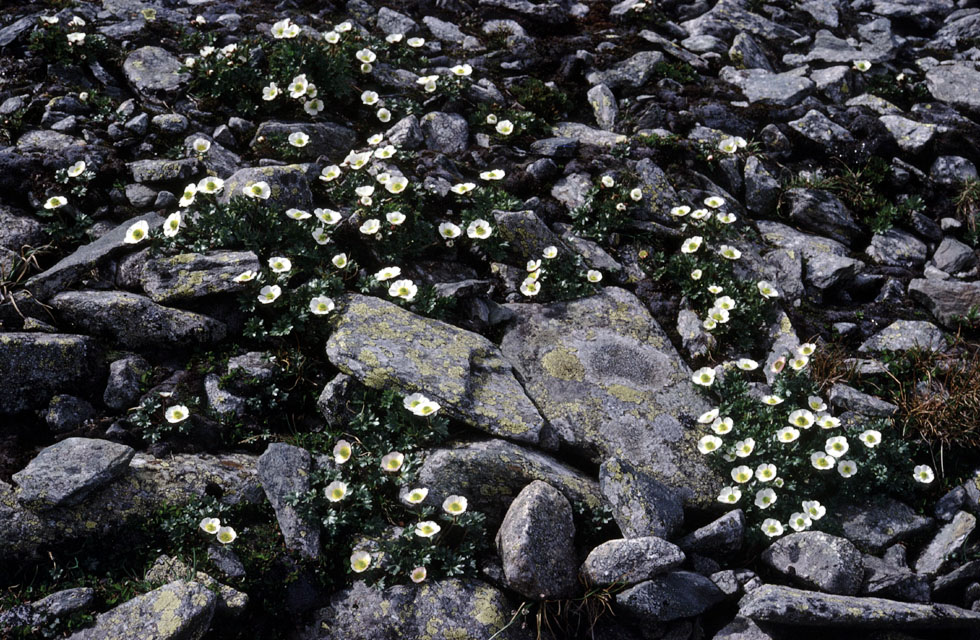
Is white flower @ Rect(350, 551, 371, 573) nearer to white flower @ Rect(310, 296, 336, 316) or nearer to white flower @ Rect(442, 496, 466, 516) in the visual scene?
white flower @ Rect(442, 496, 466, 516)

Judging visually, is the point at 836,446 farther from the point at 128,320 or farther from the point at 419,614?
the point at 128,320

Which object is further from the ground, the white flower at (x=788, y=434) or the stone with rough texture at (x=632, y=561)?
the stone with rough texture at (x=632, y=561)

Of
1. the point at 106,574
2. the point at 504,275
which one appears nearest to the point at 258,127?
the point at 504,275

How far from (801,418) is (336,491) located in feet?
12.5

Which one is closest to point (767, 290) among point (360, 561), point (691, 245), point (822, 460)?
point (691, 245)

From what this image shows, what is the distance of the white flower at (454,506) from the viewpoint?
5406mm

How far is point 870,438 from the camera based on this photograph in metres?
6.32

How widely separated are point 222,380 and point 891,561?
5.28 meters

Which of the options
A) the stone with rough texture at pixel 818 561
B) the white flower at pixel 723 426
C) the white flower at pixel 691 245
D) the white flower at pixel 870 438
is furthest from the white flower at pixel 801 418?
the white flower at pixel 691 245

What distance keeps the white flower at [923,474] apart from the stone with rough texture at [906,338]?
4.39 ft

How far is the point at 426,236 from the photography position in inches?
295

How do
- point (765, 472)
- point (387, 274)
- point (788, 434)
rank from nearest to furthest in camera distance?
point (765, 472) → point (788, 434) → point (387, 274)

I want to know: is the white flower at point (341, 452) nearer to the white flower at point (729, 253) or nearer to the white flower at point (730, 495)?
the white flower at point (730, 495)

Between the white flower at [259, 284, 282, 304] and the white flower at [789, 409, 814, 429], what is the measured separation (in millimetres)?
4406
